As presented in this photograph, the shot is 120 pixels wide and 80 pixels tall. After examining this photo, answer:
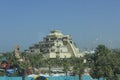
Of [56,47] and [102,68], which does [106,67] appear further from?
[56,47]

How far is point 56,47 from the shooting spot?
171375 millimetres

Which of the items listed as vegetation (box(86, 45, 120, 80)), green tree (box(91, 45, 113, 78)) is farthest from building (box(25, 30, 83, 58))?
green tree (box(91, 45, 113, 78))

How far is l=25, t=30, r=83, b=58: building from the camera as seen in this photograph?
166913mm

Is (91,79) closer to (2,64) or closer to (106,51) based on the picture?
(106,51)

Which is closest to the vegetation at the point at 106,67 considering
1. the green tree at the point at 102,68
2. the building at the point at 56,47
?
the green tree at the point at 102,68

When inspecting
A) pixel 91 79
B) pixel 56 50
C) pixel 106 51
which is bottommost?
pixel 91 79

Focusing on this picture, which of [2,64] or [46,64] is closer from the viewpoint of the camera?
[2,64]

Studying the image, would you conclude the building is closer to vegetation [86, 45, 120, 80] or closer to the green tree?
vegetation [86, 45, 120, 80]

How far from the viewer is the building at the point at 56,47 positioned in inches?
6571

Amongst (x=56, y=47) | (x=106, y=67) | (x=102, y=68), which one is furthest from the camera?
(x=56, y=47)

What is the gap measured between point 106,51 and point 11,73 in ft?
58.6

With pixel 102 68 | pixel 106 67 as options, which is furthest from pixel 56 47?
pixel 106 67

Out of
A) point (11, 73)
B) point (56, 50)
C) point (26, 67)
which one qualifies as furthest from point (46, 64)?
point (26, 67)

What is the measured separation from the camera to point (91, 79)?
242 feet
